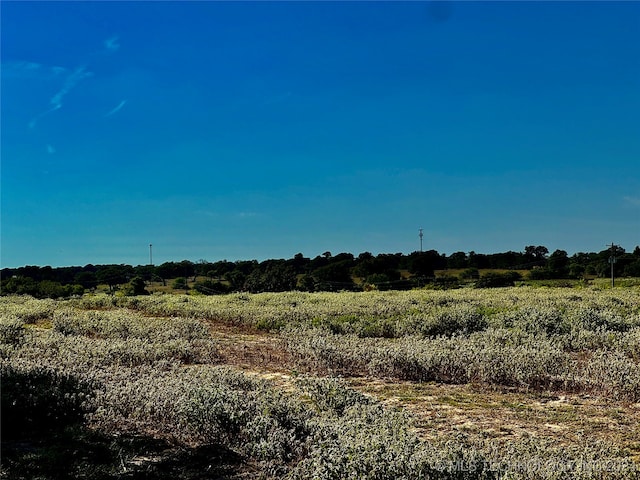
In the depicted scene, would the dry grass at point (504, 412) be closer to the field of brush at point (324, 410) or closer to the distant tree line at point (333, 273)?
the field of brush at point (324, 410)

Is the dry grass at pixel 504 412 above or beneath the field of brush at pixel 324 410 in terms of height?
beneath

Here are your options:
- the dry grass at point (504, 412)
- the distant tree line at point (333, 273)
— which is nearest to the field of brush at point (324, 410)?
the dry grass at point (504, 412)

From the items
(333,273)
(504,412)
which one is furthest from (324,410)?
(333,273)

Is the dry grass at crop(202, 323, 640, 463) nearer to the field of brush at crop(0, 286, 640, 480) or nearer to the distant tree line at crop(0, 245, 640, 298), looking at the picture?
the field of brush at crop(0, 286, 640, 480)

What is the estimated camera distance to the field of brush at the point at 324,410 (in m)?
4.75

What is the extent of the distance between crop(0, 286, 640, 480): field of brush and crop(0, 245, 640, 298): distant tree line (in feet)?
95.1

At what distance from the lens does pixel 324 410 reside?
21.7 feet

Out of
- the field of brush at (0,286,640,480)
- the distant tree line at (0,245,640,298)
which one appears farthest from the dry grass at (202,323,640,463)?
the distant tree line at (0,245,640,298)

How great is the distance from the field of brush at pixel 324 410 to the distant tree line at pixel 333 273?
2897 cm

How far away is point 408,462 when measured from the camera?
4352 millimetres

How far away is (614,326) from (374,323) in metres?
6.18

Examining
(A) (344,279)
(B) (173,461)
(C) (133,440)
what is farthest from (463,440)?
(A) (344,279)

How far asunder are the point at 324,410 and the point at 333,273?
50091mm

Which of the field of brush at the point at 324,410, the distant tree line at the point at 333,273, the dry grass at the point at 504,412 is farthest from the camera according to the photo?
the distant tree line at the point at 333,273
